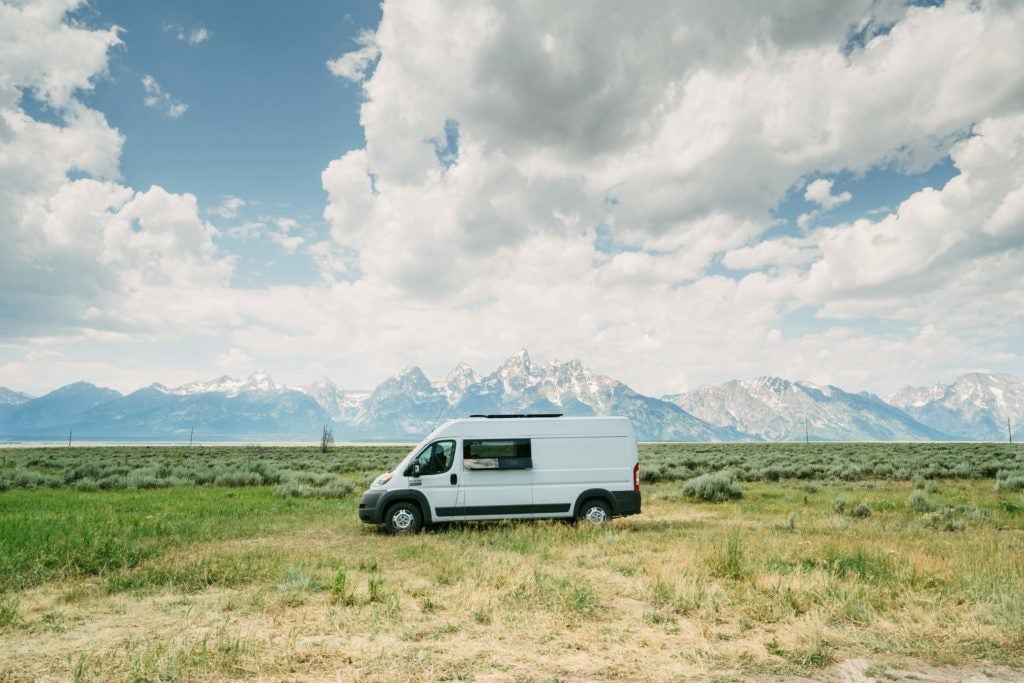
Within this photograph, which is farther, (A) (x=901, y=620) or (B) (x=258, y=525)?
(B) (x=258, y=525)

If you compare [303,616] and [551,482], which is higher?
[551,482]

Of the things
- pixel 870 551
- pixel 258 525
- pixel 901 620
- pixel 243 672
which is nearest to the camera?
pixel 243 672

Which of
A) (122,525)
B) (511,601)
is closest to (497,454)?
(511,601)

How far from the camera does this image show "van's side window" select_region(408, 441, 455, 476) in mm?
12930

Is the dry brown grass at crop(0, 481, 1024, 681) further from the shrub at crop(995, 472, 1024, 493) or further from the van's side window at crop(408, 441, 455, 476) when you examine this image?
the shrub at crop(995, 472, 1024, 493)

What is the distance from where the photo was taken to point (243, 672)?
5.02 metres

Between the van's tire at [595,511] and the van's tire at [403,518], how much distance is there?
3898 millimetres

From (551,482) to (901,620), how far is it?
25.6 feet

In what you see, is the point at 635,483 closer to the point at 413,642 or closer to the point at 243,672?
the point at 413,642

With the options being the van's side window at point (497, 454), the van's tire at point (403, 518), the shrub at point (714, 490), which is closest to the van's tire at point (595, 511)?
the van's side window at point (497, 454)

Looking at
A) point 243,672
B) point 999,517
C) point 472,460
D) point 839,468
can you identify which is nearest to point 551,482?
point 472,460

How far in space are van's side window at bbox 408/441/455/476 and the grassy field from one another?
4.99 ft

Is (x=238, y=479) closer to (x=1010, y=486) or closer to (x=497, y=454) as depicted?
(x=497, y=454)

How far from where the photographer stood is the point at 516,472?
13211 millimetres
